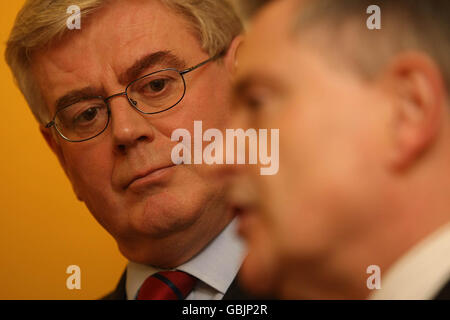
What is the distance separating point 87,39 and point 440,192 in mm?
718

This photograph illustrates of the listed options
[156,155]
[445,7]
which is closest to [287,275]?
[445,7]

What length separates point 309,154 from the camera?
0.58 m

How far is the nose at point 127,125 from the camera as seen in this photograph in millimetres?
997

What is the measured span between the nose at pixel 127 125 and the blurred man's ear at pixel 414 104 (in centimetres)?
53

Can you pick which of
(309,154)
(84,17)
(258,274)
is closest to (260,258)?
(258,274)

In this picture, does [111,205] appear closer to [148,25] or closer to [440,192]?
[148,25]

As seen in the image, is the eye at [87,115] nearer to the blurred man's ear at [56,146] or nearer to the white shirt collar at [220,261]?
the blurred man's ear at [56,146]

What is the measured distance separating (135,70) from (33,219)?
63 centimetres

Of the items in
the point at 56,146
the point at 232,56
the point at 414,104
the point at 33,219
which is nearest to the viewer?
the point at 414,104

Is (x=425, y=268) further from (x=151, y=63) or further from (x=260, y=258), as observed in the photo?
(x=151, y=63)

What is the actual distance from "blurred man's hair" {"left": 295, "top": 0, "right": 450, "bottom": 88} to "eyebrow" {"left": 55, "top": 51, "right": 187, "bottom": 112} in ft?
1.59

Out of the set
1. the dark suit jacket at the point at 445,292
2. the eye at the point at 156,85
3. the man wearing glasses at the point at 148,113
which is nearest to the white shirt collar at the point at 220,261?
the man wearing glasses at the point at 148,113

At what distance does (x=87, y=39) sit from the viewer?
1.05 m
